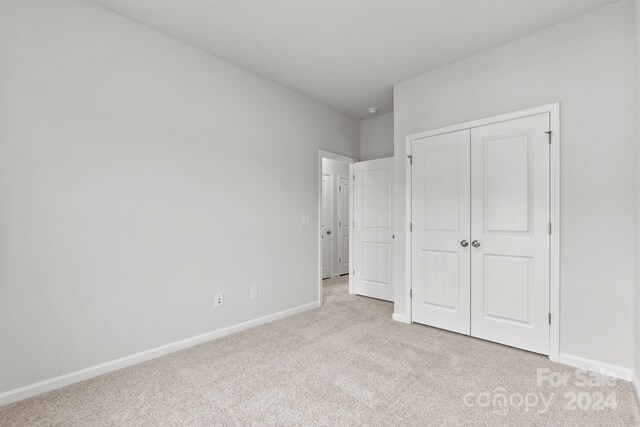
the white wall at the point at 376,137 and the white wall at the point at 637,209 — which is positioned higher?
the white wall at the point at 376,137

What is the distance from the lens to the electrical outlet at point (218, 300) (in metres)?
2.91

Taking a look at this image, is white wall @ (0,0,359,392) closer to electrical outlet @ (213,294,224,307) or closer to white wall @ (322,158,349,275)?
electrical outlet @ (213,294,224,307)

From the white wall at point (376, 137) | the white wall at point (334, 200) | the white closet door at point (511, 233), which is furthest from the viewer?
the white wall at point (334, 200)

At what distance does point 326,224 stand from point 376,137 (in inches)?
78.5

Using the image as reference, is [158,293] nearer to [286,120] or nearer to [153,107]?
[153,107]

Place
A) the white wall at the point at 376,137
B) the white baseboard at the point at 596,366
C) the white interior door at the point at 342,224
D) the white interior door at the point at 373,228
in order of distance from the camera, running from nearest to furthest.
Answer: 1. the white baseboard at the point at 596,366
2. the white interior door at the point at 373,228
3. the white wall at the point at 376,137
4. the white interior door at the point at 342,224

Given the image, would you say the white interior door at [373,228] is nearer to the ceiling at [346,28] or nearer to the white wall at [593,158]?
the ceiling at [346,28]

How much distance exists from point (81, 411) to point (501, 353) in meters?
2.99

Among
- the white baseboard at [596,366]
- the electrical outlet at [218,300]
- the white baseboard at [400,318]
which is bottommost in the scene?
the white baseboard at [400,318]

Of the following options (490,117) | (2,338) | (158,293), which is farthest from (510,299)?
(2,338)

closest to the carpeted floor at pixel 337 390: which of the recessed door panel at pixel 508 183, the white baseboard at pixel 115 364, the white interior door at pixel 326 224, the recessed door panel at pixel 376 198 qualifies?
the white baseboard at pixel 115 364

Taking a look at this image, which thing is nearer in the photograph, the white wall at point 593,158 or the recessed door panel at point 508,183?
the white wall at point 593,158

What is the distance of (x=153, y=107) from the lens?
2518mm

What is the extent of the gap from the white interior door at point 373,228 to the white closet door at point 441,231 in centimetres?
85
